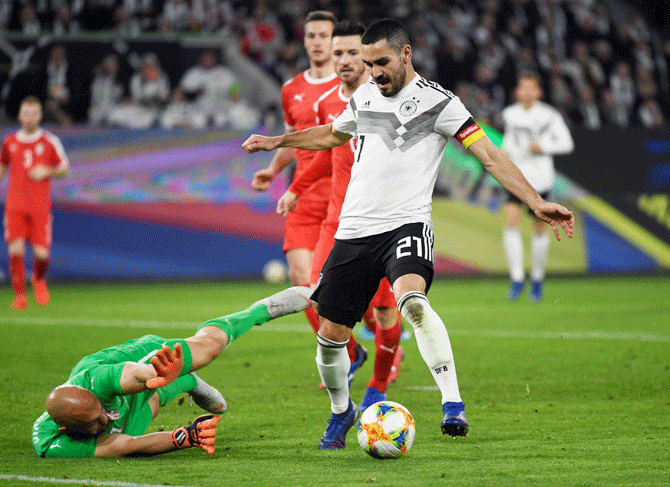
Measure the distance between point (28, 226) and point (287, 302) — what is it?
27.5 ft

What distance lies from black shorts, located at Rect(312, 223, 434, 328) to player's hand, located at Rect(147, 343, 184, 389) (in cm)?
90

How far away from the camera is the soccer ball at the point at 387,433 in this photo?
4.50 meters

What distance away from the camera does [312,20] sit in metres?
7.14

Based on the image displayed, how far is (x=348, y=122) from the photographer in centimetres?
493

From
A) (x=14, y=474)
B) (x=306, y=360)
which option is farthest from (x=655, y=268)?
(x=14, y=474)

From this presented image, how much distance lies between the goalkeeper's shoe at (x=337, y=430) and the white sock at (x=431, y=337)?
68cm

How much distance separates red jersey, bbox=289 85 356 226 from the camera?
5.82 metres

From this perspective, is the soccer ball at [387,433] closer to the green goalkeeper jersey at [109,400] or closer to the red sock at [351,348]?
the green goalkeeper jersey at [109,400]

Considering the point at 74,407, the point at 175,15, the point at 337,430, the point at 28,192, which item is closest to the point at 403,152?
the point at 337,430

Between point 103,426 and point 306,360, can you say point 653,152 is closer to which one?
point 306,360

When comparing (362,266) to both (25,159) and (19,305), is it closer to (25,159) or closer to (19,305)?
(19,305)

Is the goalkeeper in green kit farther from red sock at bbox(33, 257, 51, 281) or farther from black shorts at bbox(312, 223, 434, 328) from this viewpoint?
red sock at bbox(33, 257, 51, 281)

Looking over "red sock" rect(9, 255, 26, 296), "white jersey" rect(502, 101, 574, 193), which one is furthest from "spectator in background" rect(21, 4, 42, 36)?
"white jersey" rect(502, 101, 574, 193)

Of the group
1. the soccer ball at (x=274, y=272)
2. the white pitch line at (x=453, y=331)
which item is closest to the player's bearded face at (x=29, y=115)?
the white pitch line at (x=453, y=331)
